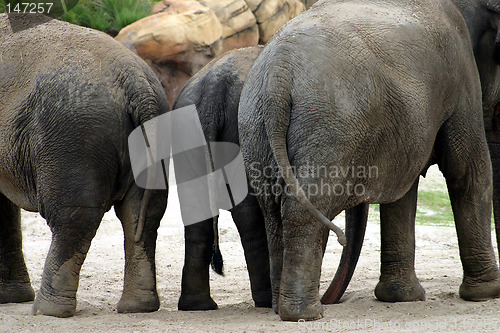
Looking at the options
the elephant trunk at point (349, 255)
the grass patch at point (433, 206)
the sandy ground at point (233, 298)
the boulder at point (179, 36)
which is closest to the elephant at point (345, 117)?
the sandy ground at point (233, 298)

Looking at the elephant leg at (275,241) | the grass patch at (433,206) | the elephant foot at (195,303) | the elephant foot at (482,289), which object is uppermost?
the elephant leg at (275,241)

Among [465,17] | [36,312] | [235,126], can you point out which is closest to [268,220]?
[235,126]

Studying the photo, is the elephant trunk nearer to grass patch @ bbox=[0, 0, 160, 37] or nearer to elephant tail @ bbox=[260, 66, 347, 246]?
elephant tail @ bbox=[260, 66, 347, 246]

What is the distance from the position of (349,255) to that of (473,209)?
93 centimetres

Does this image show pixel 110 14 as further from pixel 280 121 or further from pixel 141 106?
pixel 280 121

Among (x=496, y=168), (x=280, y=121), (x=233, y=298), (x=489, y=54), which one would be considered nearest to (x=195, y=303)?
(x=233, y=298)

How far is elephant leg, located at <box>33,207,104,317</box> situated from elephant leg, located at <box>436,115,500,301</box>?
2.28m

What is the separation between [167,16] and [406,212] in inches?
370

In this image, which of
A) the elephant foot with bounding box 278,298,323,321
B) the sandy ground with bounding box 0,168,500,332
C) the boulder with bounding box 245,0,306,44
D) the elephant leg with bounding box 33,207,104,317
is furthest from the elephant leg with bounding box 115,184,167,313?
the boulder with bounding box 245,0,306,44

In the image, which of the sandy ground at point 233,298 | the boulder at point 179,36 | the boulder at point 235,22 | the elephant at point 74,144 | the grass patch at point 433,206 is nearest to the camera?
the sandy ground at point 233,298

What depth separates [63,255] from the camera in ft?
15.1

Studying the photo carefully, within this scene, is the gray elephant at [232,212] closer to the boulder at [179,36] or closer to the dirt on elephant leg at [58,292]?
the dirt on elephant leg at [58,292]

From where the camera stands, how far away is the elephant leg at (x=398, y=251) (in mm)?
5305

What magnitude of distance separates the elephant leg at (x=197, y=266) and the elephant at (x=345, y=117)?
0.87 metres
